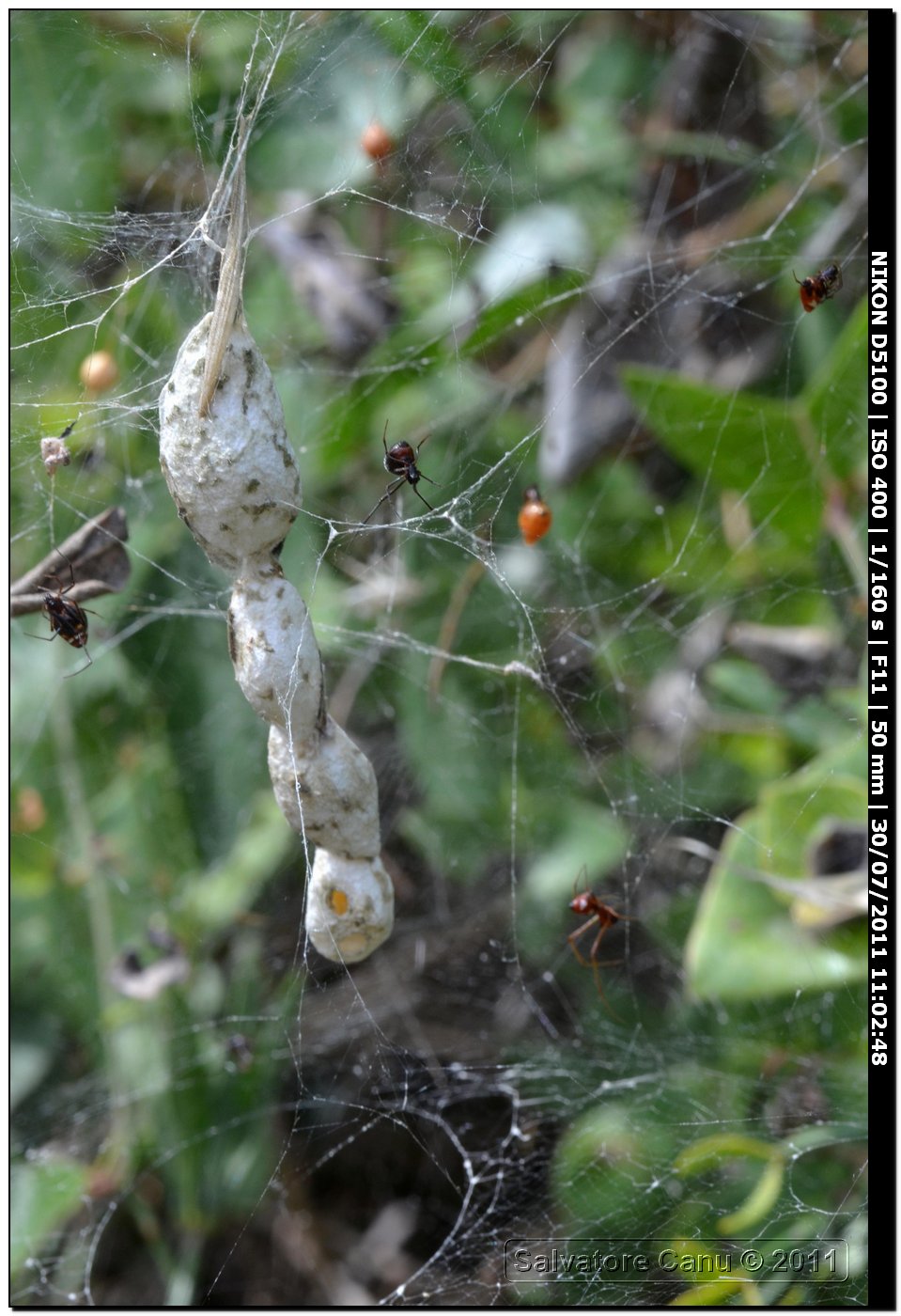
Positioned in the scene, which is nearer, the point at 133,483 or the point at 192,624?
the point at 133,483

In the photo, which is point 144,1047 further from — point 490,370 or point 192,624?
point 490,370

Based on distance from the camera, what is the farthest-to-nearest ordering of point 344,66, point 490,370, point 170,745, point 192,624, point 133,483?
point 490,370
point 170,745
point 192,624
point 133,483
point 344,66

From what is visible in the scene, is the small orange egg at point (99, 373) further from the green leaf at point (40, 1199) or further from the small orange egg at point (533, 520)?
the green leaf at point (40, 1199)

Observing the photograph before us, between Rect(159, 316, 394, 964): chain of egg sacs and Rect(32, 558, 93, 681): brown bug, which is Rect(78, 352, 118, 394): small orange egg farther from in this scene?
Rect(159, 316, 394, 964): chain of egg sacs

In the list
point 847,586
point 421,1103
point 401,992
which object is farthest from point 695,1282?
point 847,586

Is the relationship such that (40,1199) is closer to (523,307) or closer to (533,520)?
→ (533,520)

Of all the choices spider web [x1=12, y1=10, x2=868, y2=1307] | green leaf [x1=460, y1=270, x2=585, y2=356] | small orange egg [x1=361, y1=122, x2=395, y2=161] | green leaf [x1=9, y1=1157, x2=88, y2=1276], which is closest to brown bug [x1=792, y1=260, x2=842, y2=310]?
spider web [x1=12, y1=10, x2=868, y2=1307]

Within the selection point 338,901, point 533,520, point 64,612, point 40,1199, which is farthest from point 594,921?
point 40,1199
